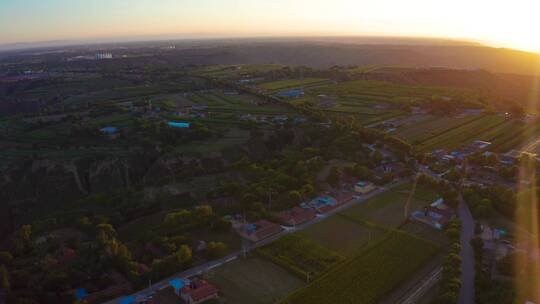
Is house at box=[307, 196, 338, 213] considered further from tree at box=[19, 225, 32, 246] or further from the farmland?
tree at box=[19, 225, 32, 246]

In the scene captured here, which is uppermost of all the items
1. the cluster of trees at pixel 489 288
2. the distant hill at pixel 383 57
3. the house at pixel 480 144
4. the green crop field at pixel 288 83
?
the distant hill at pixel 383 57

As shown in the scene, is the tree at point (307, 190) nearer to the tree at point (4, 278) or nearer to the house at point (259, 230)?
the house at point (259, 230)

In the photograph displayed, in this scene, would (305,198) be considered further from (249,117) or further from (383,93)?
(383,93)

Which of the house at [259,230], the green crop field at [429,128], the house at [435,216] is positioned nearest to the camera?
the house at [259,230]

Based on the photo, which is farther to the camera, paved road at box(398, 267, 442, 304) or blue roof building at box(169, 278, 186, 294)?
blue roof building at box(169, 278, 186, 294)

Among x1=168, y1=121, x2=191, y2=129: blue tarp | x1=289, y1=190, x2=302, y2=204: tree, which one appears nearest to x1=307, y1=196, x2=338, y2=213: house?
x1=289, y1=190, x2=302, y2=204: tree

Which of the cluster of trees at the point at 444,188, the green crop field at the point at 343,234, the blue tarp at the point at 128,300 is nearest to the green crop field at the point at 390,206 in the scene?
the cluster of trees at the point at 444,188

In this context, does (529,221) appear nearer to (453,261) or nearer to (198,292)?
(453,261)

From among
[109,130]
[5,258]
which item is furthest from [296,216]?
[109,130]
